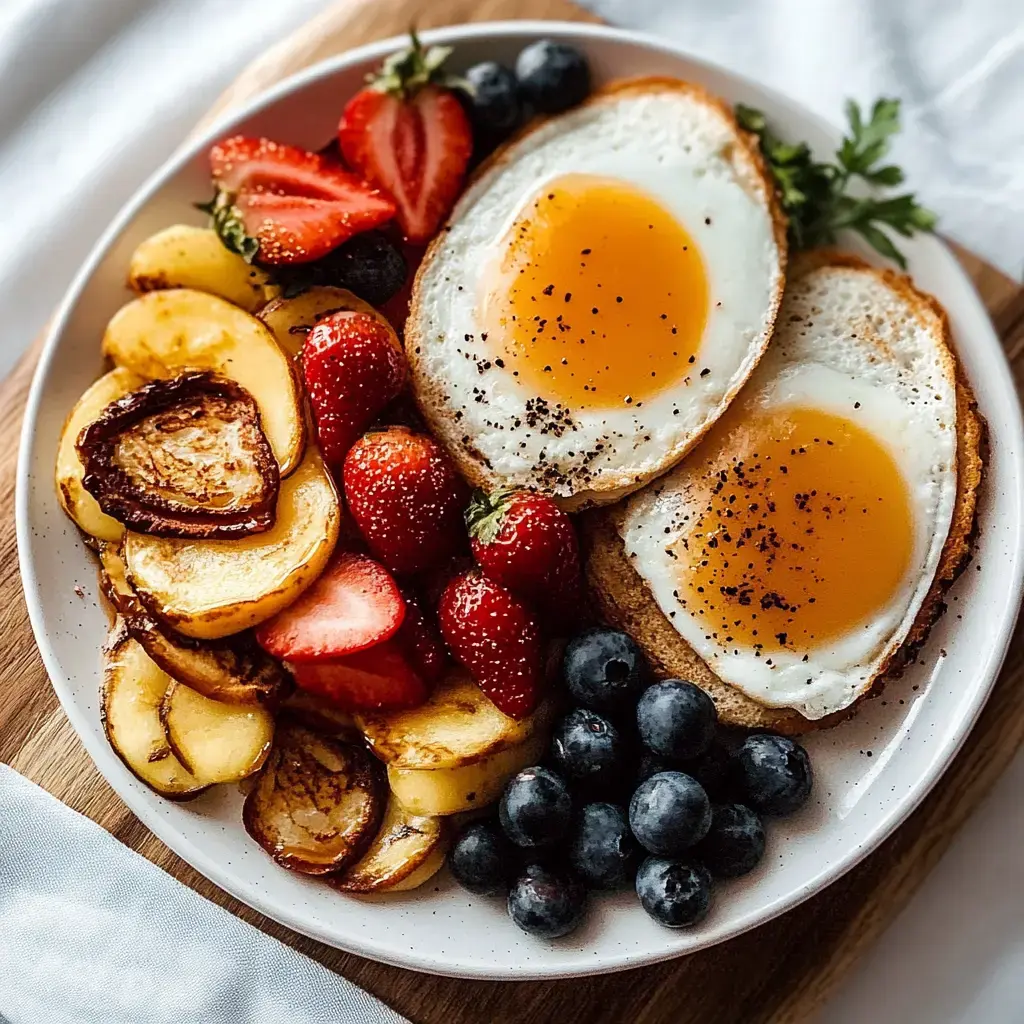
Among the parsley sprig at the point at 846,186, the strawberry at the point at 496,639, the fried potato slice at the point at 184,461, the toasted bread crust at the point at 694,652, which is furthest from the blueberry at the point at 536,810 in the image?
the parsley sprig at the point at 846,186

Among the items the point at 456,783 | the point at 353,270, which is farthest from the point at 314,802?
the point at 353,270

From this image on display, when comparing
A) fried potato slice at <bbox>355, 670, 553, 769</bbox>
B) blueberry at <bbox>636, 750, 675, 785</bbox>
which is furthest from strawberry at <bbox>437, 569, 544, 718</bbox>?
blueberry at <bbox>636, 750, 675, 785</bbox>

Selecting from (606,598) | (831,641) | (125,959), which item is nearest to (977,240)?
(831,641)

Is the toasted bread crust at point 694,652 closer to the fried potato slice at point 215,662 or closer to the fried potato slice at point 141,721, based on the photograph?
the fried potato slice at point 215,662

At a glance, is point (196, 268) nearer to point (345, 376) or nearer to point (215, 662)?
point (345, 376)

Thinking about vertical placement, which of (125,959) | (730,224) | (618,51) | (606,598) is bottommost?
(125,959)

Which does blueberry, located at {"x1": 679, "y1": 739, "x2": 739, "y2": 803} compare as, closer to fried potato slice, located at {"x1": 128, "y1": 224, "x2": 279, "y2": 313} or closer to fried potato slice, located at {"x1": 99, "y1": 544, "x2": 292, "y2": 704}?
fried potato slice, located at {"x1": 99, "y1": 544, "x2": 292, "y2": 704}

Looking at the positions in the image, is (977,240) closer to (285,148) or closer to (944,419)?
(944,419)
